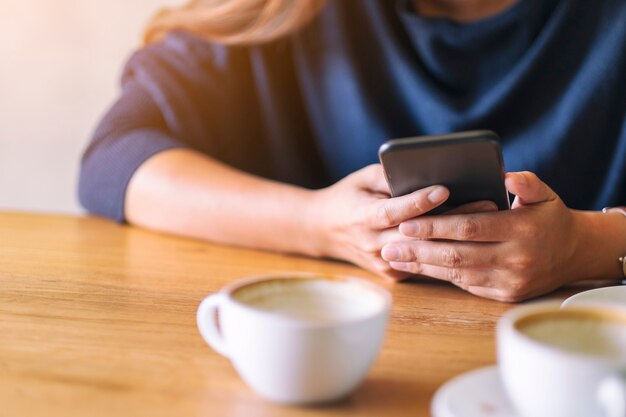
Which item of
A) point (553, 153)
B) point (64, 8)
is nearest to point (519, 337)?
point (553, 153)

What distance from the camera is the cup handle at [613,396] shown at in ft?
1.14

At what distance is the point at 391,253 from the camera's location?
74 cm

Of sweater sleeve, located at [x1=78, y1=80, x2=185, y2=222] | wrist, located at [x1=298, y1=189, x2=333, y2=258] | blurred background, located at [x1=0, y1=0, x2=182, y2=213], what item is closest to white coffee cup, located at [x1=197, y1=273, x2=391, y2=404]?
wrist, located at [x1=298, y1=189, x2=333, y2=258]

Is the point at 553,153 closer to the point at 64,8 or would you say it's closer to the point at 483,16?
the point at 483,16

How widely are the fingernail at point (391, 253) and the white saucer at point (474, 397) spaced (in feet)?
0.90

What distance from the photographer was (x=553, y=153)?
104 cm

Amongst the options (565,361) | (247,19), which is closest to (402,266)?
(565,361)

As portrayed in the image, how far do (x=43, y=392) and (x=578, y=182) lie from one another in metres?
0.84

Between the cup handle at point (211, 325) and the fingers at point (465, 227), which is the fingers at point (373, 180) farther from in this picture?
the cup handle at point (211, 325)

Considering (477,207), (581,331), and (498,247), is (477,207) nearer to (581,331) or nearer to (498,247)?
(498,247)

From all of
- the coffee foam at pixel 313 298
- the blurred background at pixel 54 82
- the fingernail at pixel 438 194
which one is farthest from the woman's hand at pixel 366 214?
the blurred background at pixel 54 82

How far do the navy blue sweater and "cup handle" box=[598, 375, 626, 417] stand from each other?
28.5 inches

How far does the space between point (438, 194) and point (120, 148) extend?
58cm

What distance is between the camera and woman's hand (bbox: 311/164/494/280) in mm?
700
